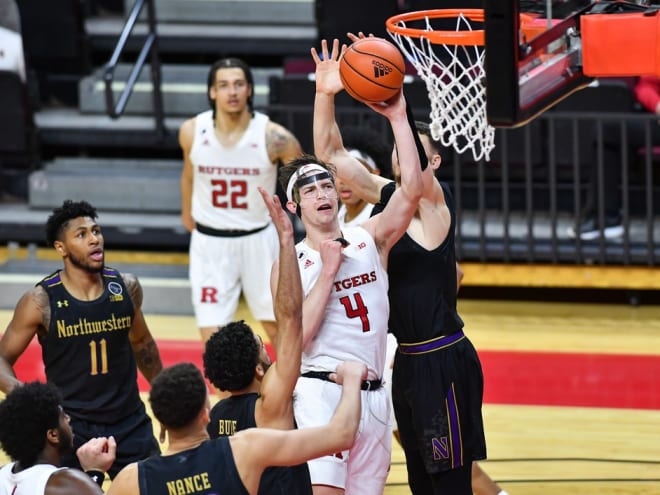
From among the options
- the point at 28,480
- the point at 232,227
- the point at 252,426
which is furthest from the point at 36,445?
the point at 232,227

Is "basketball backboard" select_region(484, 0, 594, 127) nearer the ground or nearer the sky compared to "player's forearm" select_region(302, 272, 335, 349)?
nearer the sky

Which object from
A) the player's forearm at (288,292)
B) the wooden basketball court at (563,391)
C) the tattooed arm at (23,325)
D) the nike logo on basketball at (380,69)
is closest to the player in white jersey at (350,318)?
the nike logo on basketball at (380,69)

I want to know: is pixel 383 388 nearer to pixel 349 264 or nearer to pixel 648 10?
pixel 349 264

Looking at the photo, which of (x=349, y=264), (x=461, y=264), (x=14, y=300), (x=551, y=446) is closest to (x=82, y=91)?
(x=14, y=300)

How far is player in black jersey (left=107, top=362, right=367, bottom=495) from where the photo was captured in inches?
151

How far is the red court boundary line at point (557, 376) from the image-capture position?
734cm

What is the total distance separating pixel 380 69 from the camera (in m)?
4.71

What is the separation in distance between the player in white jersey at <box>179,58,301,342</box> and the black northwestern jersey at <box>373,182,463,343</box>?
2.59 meters

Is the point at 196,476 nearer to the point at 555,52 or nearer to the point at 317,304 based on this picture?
the point at 317,304

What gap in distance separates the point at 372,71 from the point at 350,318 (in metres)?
0.91

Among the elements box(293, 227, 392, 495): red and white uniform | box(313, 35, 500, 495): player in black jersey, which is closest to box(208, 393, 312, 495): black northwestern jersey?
box(293, 227, 392, 495): red and white uniform

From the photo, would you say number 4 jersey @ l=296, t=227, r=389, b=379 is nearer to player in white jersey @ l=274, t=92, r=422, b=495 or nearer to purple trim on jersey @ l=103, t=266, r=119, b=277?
player in white jersey @ l=274, t=92, r=422, b=495

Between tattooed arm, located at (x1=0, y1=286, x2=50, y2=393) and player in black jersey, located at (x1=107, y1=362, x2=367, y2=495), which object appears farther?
tattooed arm, located at (x1=0, y1=286, x2=50, y2=393)

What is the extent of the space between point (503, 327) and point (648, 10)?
14.1ft
